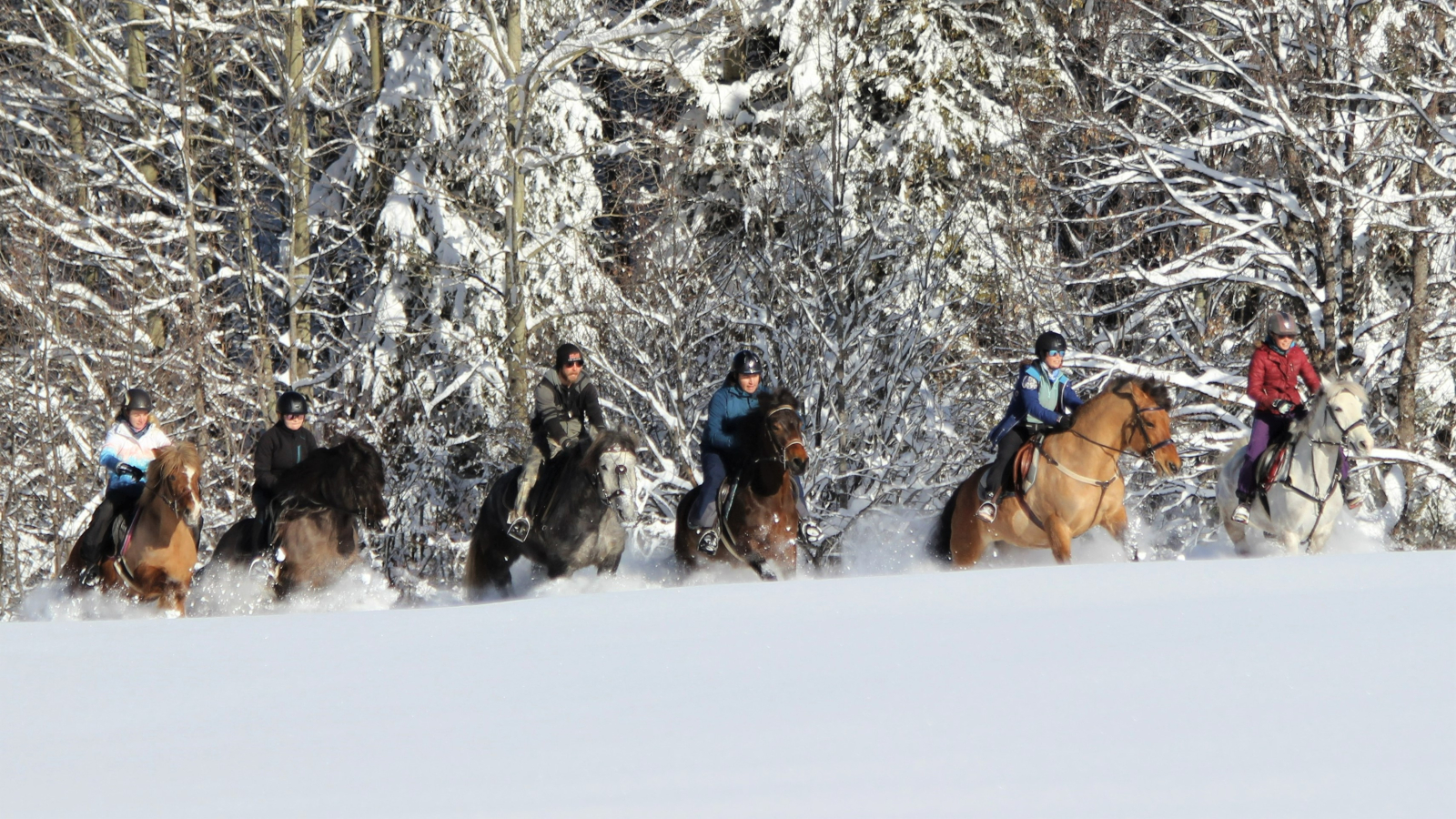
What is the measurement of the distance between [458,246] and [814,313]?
5.73m

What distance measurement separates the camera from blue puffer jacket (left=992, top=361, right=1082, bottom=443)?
37.2ft

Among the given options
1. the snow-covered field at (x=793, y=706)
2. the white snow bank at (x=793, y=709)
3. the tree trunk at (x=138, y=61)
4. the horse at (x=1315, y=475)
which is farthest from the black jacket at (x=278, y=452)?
the tree trunk at (x=138, y=61)

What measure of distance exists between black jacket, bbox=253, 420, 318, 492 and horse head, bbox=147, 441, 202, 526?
489 millimetres

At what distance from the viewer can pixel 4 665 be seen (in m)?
7.23

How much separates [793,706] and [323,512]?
6.54 metres

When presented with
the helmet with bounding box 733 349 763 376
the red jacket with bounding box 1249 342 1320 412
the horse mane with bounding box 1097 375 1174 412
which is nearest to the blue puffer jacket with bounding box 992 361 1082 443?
the horse mane with bounding box 1097 375 1174 412

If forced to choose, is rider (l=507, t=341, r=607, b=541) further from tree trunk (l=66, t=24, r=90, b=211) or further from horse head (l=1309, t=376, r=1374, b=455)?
tree trunk (l=66, t=24, r=90, b=211)

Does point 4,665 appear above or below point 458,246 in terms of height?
A: below

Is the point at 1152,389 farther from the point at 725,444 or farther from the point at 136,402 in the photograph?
the point at 136,402

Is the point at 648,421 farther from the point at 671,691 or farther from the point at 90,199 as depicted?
the point at 671,691

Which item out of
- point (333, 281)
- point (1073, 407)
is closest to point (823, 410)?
point (1073, 407)

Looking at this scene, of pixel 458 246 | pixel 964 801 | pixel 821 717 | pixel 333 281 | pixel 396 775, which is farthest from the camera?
pixel 333 281

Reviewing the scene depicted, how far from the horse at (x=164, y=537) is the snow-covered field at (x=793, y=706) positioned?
2891 millimetres

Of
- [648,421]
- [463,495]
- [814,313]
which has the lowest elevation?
[463,495]
